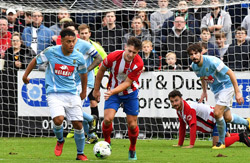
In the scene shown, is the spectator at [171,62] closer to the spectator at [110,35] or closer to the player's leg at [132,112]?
the spectator at [110,35]

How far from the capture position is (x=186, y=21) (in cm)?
1347

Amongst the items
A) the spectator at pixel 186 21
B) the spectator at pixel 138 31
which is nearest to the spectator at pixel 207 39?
the spectator at pixel 186 21

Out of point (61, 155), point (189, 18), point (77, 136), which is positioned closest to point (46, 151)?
point (61, 155)

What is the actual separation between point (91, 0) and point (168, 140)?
4028 mm

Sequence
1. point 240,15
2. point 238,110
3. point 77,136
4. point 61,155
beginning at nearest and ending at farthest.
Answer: point 77,136 < point 61,155 < point 238,110 < point 240,15

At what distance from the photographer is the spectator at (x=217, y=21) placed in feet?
43.5

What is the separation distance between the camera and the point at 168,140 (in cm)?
1231

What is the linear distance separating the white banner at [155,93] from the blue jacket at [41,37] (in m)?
0.91

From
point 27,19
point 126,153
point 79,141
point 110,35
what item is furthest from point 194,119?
point 27,19

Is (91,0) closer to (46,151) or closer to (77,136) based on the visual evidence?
(46,151)

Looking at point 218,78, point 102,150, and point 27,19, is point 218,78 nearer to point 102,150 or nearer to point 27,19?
point 102,150

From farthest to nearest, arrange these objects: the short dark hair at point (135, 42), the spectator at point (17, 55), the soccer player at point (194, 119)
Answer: the spectator at point (17, 55)
the soccer player at point (194, 119)
the short dark hair at point (135, 42)

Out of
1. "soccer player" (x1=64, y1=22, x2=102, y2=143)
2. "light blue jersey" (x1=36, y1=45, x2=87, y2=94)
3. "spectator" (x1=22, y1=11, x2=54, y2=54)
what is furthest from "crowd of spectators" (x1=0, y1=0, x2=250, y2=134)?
"light blue jersey" (x1=36, y1=45, x2=87, y2=94)

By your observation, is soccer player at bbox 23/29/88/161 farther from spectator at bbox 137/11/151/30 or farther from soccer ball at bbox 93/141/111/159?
spectator at bbox 137/11/151/30
